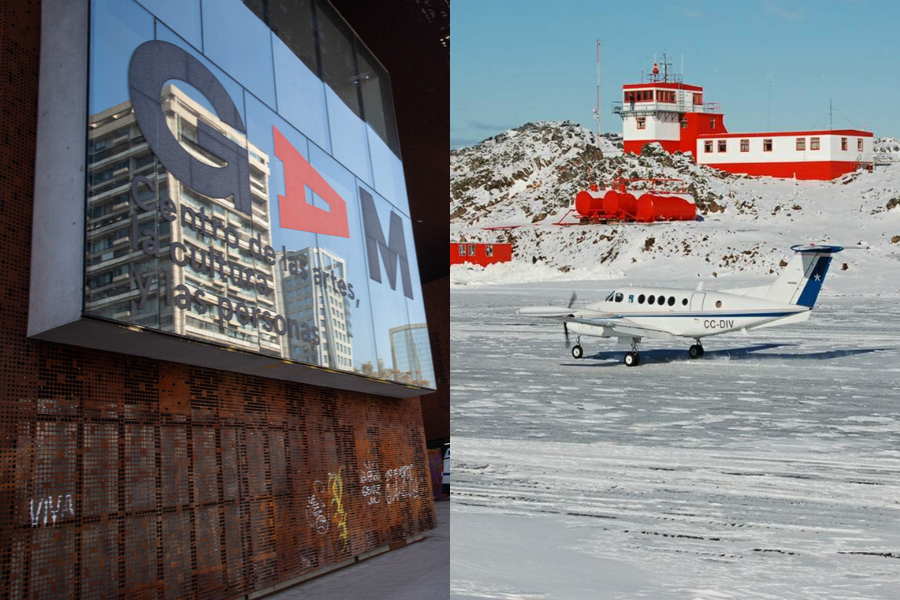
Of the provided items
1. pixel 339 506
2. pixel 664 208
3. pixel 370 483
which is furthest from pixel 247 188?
pixel 664 208

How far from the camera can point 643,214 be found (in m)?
23.6

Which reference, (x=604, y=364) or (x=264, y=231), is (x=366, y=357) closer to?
(x=264, y=231)

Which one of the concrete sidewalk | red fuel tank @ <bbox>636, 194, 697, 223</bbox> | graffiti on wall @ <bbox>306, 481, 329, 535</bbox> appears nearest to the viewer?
the concrete sidewalk

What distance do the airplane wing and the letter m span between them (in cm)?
492

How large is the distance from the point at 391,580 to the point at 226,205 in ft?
21.4

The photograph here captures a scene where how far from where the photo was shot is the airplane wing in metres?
22.7

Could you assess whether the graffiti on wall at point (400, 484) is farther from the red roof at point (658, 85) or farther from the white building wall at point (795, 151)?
the red roof at point (658, 85)

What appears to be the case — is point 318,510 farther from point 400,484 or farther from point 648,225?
point 648,225

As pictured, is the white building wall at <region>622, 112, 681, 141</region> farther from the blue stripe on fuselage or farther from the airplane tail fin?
the blue stripe on fuselage

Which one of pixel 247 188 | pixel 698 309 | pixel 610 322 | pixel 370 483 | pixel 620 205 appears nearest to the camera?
pixel 247 188

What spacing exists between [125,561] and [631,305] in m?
15.8

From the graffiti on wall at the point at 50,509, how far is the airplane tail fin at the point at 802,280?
16.4m

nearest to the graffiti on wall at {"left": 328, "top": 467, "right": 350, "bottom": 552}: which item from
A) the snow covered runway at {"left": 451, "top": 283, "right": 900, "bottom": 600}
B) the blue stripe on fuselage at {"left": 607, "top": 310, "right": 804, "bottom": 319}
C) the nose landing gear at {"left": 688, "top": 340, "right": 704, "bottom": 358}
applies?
the snow covered runway at {"left": 451, "top": 283, "right": 900, "bottom": 600}

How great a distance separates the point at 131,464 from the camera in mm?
9727
